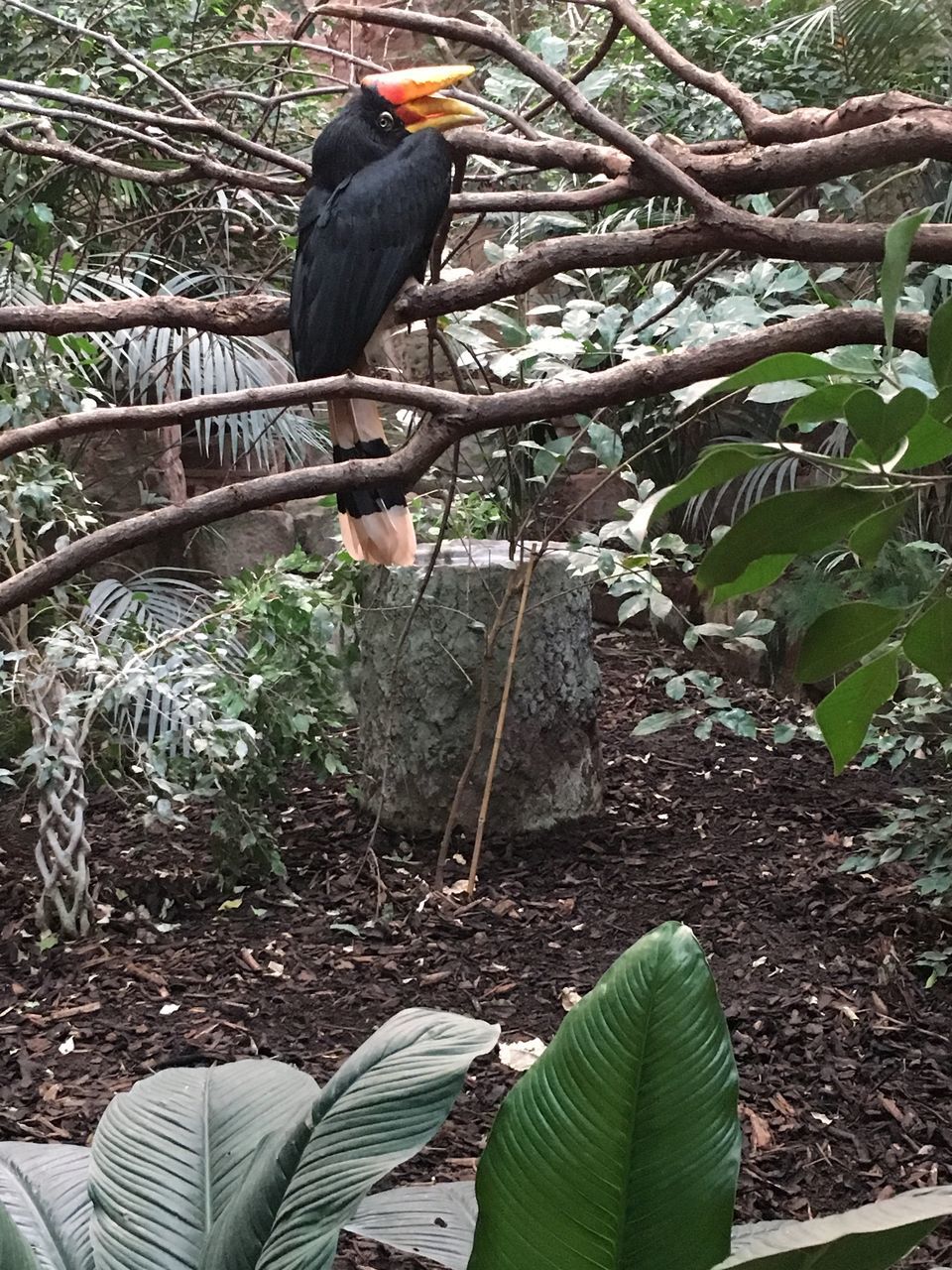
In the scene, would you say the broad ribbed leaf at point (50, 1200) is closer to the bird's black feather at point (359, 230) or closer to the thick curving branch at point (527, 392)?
the thick curving branch at point (527, 392)

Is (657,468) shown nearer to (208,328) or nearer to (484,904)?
(484,904)

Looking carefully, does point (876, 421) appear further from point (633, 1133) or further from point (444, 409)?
point (444, 409)

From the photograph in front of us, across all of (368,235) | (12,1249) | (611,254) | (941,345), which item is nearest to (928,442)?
(941,345)

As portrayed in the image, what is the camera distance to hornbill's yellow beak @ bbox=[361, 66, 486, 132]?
2018 millimetres

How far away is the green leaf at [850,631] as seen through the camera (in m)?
0.62

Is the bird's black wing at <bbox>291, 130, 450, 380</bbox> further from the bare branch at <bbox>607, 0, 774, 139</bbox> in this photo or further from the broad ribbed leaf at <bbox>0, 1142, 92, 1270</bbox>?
the broad ribbed leaf at <bbox>0, 1142, 92, 1270</bbox>

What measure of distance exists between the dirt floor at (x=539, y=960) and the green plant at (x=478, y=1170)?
479mm

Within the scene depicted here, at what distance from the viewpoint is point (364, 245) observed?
1950 millimetres

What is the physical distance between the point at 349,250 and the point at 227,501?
3.79 feet

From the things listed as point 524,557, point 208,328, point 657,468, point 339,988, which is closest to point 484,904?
point 339,988

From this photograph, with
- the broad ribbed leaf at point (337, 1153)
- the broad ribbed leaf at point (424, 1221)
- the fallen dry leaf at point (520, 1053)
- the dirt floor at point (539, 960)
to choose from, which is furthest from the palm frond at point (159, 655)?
the broad ribbed leaf at point (337, 1153)

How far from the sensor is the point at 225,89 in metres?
1.93

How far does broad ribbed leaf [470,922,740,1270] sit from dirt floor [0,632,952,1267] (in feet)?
2.86

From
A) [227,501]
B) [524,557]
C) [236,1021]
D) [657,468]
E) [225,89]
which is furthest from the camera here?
[657,468]
